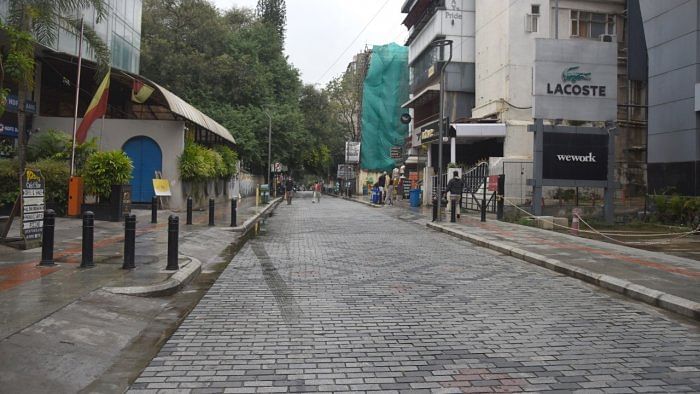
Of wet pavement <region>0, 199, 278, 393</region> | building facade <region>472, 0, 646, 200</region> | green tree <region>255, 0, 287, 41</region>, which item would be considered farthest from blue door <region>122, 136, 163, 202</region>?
green tree <region>255, 0, 287, 41</region>

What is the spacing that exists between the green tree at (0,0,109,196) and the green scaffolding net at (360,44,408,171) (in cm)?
3973

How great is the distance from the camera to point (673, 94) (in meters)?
21.8

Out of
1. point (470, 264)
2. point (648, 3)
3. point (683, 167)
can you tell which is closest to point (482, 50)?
point (648, 3)

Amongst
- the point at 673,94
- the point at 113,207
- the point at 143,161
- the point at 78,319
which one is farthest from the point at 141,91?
the point at 673,94

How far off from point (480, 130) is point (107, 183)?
745 inches

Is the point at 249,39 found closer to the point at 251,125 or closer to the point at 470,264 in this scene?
the point at 251,125

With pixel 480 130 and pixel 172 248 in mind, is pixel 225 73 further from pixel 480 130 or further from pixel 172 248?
pixel 172 248

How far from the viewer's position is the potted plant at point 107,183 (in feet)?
53.5

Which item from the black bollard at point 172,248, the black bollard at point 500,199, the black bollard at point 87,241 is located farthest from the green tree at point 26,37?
the black bollard at point 500,199

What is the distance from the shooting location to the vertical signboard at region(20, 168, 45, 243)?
32.7 ft

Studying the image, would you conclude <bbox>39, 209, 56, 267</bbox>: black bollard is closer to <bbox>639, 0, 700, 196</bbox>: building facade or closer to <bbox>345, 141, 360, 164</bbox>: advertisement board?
<bbox>639, 0, 700, 196</bbox>: building facade

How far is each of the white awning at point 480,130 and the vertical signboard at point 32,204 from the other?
69.9 feet

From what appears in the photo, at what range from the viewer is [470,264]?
11562mm

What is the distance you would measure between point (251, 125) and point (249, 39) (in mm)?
10767
